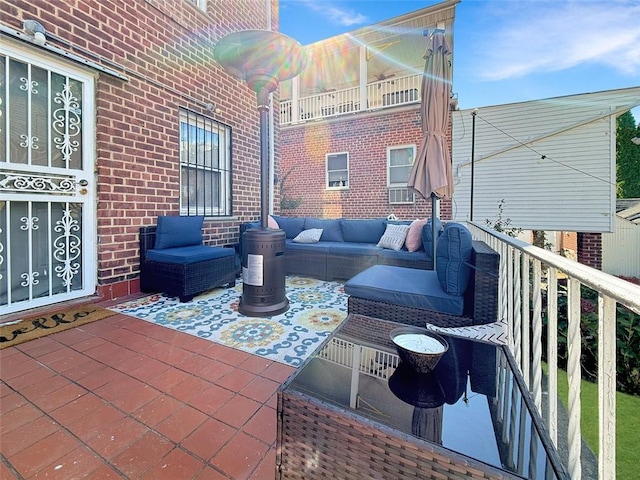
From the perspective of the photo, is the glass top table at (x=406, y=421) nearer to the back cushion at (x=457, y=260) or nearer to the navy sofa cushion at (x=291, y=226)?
the back cushion at (x=457, y=260)

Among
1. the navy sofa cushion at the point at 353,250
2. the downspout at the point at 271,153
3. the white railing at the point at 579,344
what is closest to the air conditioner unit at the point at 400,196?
the downspout at the point at 271,153

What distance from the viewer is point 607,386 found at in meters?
0.68

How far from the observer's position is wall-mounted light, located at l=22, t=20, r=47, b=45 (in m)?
2.46

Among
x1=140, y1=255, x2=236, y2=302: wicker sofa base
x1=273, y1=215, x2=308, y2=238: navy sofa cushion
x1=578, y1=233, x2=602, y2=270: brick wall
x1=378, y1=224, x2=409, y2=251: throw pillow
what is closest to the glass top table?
x1=140, y1=255, x2=236, y2=302: wicker sofa base

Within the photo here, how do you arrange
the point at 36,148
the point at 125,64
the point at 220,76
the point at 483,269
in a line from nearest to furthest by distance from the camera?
the point at 483,269 → the point at 36,148 → the point at 125,64 → the point at 220,76

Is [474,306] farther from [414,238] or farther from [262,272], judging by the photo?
[414,238]

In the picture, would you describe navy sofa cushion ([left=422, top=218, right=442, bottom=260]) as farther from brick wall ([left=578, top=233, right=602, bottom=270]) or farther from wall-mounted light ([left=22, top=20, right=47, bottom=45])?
brick wall ([left=578, top=233, right=602, bottom=270])

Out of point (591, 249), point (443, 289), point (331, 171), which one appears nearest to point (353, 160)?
point (331, 171)

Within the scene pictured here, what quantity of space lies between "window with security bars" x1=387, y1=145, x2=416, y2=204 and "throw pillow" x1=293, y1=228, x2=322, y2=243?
362 cm

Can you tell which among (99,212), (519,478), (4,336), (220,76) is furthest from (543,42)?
(4,336)

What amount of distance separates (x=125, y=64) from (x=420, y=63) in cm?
887

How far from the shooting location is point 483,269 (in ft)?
6.06

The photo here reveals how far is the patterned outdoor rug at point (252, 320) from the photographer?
84.4 inches

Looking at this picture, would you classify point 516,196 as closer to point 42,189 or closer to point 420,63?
point 420,63
